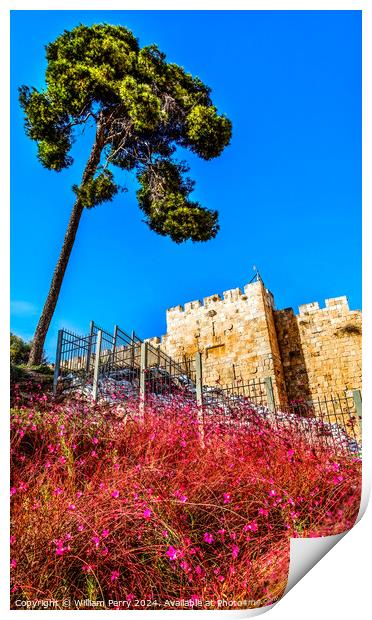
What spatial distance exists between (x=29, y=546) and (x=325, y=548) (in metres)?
1.39

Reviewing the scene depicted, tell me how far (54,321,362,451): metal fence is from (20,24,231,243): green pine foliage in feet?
5.72

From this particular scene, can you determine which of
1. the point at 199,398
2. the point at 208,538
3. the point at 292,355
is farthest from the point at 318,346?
the point at 208,538

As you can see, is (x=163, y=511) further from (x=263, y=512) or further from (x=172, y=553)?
(x=263, y=512)

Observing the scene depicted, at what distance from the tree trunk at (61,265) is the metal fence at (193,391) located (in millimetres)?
631

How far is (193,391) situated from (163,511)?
2.74 meters

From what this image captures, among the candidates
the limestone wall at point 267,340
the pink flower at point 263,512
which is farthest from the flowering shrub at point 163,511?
the limestone wall at point 267,340

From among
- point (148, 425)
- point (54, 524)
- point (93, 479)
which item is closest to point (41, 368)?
point (148, 425)

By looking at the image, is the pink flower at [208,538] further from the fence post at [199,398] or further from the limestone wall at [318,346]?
the limestone wall at [318,346]

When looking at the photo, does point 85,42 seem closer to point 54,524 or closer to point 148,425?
point 148,425

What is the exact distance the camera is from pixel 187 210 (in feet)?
16.4

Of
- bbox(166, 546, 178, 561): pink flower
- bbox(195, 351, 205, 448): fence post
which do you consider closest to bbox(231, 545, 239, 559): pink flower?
bbox(166, 546, 178, 561): pink flower

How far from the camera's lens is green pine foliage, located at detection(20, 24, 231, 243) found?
4000 mm

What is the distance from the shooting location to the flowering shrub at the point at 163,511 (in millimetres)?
1864

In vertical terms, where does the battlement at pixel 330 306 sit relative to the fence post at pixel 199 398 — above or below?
above
